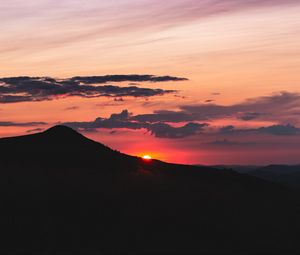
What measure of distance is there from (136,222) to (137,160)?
29.3 m

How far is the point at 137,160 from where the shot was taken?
274 feet

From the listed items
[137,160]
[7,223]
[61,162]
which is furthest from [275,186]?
[7,223]

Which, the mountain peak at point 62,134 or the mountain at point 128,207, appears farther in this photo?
the mountain peak at point 62,134

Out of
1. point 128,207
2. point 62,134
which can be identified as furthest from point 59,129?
point 128,207

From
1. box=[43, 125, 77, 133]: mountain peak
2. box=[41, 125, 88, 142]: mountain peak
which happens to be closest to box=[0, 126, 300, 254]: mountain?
box=[41, 125, 88, 142]: mountain peak

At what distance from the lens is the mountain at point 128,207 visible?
49781 mm

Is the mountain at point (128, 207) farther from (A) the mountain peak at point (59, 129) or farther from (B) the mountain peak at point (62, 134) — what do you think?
(A) the mountain peak at point (59, 129)

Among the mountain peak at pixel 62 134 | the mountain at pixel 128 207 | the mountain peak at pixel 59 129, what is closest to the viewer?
the mountain at pixel 128 207

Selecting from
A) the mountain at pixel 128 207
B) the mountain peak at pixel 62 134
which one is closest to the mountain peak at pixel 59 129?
the mountain peak at pixel 62 134

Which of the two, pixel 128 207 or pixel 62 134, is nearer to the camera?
pixel 128 207

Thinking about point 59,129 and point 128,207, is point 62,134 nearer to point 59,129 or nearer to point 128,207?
point 59,129

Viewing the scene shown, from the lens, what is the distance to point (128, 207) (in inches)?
2285

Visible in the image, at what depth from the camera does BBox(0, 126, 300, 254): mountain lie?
49.8 meters

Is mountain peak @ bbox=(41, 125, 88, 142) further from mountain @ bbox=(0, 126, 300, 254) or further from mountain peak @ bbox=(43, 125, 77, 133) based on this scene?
mountain @ bbox=(0, 126, 300, 254)
